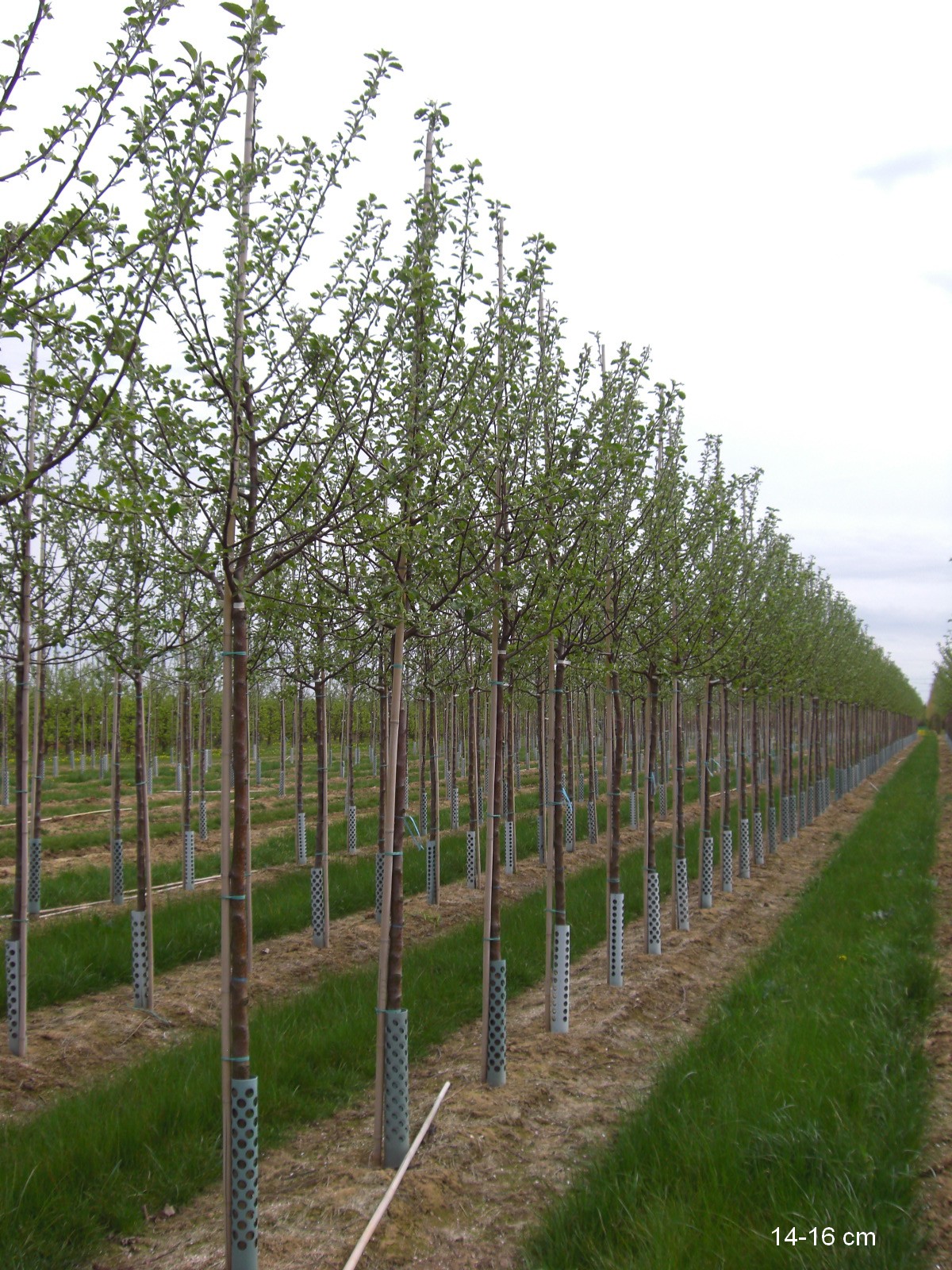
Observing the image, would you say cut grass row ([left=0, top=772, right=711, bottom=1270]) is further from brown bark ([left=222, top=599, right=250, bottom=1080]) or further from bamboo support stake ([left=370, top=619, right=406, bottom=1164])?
brown bark ([left=222, top=599, right=250, bottom=1080])

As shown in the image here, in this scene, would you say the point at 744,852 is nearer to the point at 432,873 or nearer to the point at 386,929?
the point at 432,873

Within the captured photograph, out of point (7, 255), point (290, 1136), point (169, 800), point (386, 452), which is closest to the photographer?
point (7, 255)

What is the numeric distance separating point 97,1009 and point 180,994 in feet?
2.38

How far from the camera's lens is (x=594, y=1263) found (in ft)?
12.4

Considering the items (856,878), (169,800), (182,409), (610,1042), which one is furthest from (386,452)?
(169,800)

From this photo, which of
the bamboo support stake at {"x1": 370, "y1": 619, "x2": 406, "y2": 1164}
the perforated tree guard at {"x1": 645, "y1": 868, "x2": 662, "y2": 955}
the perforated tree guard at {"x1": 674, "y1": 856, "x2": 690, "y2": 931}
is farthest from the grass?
the perforated tree guard at {"x1": 674, "y1": 856, "x2": 690, "y2": 931}

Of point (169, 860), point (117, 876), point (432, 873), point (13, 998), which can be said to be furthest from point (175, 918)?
point (169, 860)

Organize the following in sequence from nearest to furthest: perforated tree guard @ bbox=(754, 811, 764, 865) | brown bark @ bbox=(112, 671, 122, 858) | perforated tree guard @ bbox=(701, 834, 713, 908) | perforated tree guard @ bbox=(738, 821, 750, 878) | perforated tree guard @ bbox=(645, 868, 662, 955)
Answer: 1. perforated tree guard @ bbox=(645, 868, 662, 955)
2. brown bark @ bbox=(112, 671, 122, 858)
3. perforated tree guard @ bbox=(701, 834, 713, 908)
4. perforated tree guard @ bbox=(738, 821, 750, 878)
5. perforated tree guard @ bbox=(754, 811, 764, 865)

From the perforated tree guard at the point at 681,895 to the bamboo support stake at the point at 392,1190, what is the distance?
5.62 metres

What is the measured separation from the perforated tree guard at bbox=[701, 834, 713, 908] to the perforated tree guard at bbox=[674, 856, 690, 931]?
1.24 metres

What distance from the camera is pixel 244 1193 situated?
3.64 metres

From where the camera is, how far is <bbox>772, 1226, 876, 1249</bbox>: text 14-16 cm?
141 inches

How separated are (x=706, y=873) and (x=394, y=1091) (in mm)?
8037

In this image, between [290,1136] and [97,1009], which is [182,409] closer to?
[290,1136]
